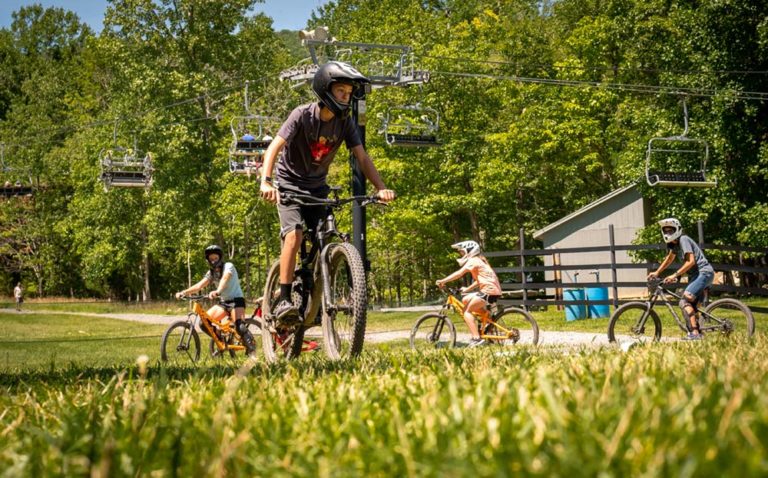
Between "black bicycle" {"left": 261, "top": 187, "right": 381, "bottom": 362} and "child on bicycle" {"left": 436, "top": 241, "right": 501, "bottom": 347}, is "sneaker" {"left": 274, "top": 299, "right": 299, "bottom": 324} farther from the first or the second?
"child on bicycle" {"left": 436, "top": 241, "right": 501, "bottom": 347}

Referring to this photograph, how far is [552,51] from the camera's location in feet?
150

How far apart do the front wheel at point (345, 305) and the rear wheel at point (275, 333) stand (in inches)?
18.2

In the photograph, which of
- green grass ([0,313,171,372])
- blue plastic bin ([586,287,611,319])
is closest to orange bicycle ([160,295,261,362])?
green grass ([0,313,171,372])

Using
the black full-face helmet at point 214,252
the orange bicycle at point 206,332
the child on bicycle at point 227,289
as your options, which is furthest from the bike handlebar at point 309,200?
the orange bicycle at point 206,332

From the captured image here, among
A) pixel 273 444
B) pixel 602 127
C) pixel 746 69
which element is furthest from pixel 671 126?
pixel 273 444

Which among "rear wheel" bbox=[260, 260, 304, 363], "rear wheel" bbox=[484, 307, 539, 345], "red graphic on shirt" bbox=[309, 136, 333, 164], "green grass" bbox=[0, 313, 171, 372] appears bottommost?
"green grass" bbox=[0, 313, 171, 372]

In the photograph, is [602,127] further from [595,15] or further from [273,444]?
[273,444]

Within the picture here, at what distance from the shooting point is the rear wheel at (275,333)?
7.11 meters

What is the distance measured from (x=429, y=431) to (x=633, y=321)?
457 inches

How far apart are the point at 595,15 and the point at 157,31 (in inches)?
875

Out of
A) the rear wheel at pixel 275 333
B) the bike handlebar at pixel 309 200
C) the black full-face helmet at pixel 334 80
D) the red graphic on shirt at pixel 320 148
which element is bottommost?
the rear wheel at pixel 275 333

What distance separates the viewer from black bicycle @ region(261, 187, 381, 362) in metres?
6.31

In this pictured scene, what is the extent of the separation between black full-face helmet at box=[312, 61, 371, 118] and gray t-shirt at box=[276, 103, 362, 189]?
0.16 meters

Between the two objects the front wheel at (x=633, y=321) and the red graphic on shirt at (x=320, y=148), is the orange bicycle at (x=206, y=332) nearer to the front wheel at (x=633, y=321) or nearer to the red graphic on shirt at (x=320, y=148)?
the front wheel at (x=633, y=321)
